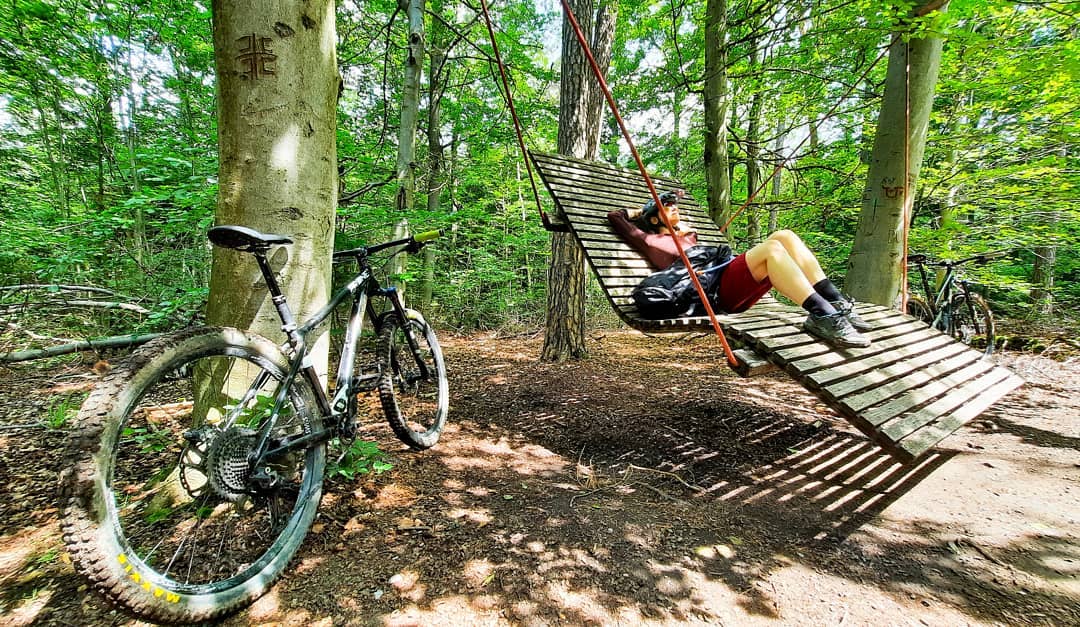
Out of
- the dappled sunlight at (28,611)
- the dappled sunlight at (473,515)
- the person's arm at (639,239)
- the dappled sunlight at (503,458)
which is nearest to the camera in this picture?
the dappled sunlight at (28,611)

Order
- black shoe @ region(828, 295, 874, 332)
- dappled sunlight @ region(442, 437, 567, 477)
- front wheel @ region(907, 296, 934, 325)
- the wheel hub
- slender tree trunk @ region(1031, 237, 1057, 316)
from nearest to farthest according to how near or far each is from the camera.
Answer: the wheel hub
dappled sunlight @ region(442, 437, 567, 477)
black shoe @ region(828, 295, 874, 332)
front wheel @ region(907, 296, 934, 325)
slender tree trunk @ region(1031, 237, 1057, 316)

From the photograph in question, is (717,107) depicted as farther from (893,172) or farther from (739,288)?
(739,288)

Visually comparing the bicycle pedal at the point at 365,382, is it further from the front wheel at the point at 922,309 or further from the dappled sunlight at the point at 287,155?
the front wheel at the point at 922,309

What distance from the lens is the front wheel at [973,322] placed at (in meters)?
4.92

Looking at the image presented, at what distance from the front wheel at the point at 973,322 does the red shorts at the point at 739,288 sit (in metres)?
4.29

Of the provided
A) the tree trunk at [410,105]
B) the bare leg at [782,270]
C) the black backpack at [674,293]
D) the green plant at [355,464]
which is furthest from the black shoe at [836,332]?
the tree trunk at [410,105]

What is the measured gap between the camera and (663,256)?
341cm

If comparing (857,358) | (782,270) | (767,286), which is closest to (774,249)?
(782,270)

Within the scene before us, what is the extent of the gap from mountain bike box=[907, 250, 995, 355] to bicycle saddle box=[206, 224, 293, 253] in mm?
6350

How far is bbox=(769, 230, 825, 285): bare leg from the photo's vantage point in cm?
259

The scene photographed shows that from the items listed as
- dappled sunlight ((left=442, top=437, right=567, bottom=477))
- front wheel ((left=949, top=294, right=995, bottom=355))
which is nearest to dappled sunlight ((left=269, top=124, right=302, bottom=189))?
dappled sunlight ((left=442, top=437, right=567, bottom=477))

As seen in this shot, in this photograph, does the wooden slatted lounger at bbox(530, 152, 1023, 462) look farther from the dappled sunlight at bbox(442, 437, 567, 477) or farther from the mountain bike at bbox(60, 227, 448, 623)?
the mountain bike at bbox(60, 227, 448, 623)

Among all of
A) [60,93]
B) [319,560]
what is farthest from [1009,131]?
[60,93]

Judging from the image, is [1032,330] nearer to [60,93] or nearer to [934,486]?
[934,486]
